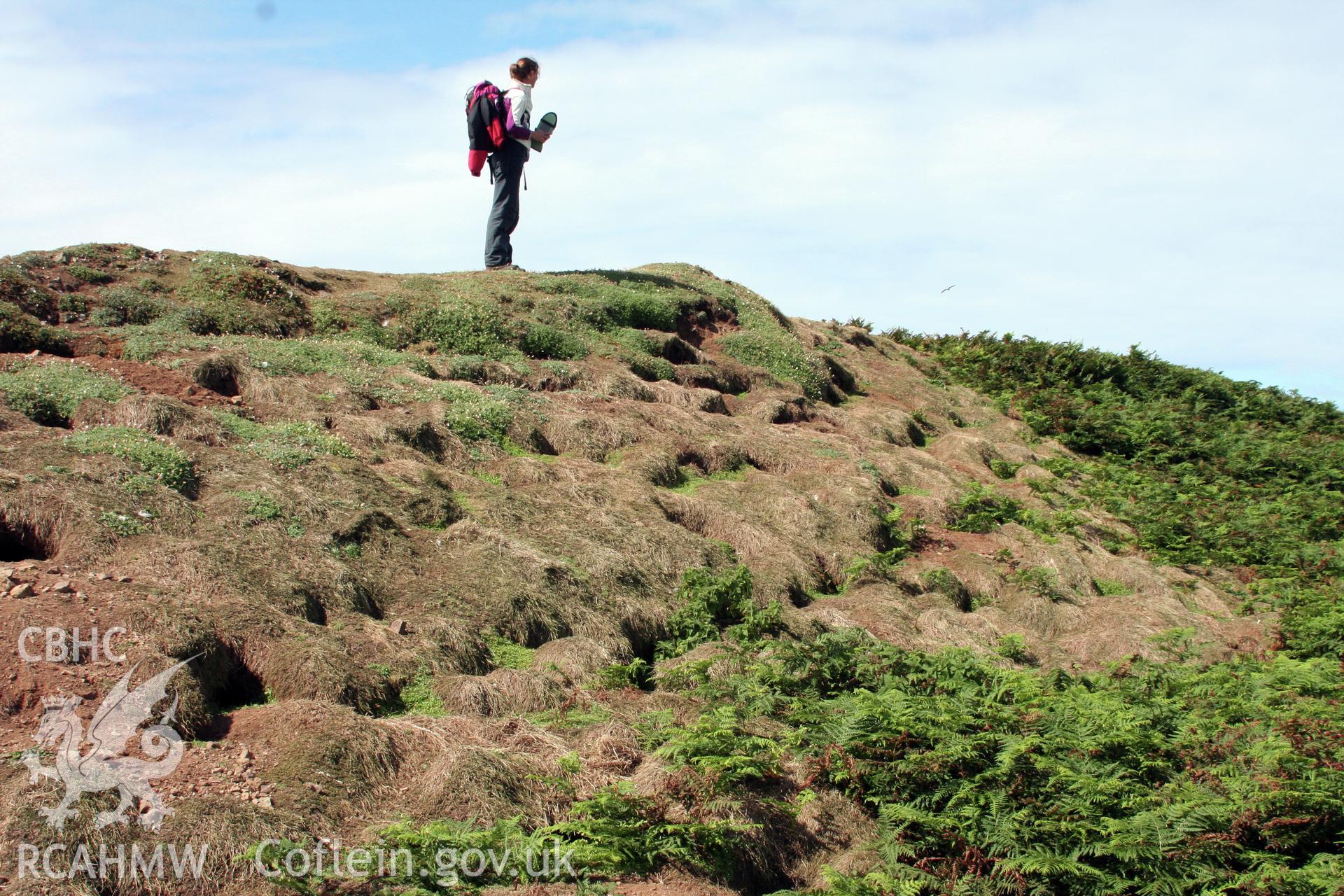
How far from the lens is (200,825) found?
5.05 m

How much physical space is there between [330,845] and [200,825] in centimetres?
64

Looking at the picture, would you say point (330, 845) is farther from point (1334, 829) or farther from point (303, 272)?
point (303, 272)

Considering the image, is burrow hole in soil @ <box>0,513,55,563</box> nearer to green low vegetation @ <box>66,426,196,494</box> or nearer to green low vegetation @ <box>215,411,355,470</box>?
green low vegetation @ <box>66,426,196,494</box>

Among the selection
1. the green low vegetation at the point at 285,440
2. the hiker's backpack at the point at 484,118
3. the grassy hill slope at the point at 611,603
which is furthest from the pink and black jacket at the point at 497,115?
the green low vegetation at the point at 285,440

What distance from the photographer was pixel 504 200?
1577 centimetres

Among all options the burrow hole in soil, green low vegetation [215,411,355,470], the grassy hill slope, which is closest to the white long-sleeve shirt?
the grassy hill slope

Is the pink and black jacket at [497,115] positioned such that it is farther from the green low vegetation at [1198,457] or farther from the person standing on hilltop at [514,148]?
the green low vegetation at [1198,457]

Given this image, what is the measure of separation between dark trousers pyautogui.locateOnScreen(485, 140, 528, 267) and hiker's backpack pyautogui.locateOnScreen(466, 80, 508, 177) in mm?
191

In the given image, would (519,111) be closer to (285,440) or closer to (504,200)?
(504,200)

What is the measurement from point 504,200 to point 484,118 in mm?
1261

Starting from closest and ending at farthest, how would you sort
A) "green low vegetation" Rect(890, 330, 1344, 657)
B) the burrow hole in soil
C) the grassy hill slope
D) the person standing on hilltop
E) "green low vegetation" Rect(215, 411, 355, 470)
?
the grassy hill slope < the burrow hole in soil < "green low vegetation" Rect(215, 411, 355, 470) < "green low vegetation" Rect(890, 330, 1344, 657) < the person standing on hilltop

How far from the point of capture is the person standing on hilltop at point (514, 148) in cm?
1498

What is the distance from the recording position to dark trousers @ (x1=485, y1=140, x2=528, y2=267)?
50.2 feet

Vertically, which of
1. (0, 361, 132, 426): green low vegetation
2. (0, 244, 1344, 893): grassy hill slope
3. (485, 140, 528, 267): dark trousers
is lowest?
(0, 244, 1344, 893): grassy hill slope
